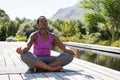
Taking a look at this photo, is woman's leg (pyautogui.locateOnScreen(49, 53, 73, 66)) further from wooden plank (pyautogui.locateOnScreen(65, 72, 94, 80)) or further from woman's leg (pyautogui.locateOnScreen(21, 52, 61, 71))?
wooden plank (pyautogui.locateOnScreen(65, 72, 94, 80))

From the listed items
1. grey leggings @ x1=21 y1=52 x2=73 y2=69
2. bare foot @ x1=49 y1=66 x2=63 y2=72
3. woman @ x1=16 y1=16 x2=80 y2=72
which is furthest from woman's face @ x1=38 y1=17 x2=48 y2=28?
bare foot @ x1=49 y1=66 x2=63 y2=72

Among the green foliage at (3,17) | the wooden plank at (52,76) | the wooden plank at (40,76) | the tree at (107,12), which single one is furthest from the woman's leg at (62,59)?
the green foliage at (3,17)

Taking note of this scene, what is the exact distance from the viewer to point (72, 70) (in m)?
5.38

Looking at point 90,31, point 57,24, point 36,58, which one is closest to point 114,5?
point 90,31

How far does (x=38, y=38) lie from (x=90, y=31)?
87.7 ft

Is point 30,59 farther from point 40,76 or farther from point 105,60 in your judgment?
point 105,60

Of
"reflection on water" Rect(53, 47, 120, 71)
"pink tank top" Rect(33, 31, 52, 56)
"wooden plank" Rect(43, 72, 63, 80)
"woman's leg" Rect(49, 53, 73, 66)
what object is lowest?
"reflection on water" Rect(53, 47, 120, 71)

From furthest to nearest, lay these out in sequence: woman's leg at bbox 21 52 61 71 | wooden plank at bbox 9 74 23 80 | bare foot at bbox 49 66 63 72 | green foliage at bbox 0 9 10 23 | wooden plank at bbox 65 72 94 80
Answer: green foliage at bbox 0 9 10 23
bare foot at bbox 49 66 63 72
woman's leg at bbox 21 52 61 71
wooden plank at bbox 65 72 94 80
wooden plank at bbox 9 74 23 80

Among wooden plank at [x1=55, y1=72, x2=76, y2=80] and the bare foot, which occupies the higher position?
the bare foot

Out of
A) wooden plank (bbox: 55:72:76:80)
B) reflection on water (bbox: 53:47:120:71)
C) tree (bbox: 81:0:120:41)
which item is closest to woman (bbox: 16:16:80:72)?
wooden plank (bbox: 55:72:76:80)

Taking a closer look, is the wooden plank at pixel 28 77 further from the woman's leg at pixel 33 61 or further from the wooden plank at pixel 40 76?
the woman's leg at pixel 33 61

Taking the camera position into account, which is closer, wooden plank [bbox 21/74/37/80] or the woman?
wooden plank [bbox 21/74/37/80]

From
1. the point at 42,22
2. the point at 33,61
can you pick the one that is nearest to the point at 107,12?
the point at 42,22

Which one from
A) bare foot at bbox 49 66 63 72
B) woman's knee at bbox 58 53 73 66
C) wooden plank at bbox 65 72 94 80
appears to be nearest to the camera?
wooden plank at bbox 65 72 94 80
